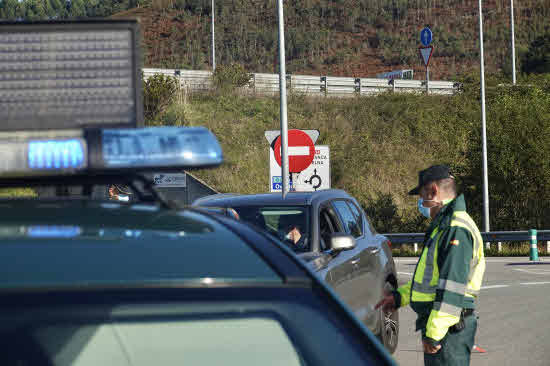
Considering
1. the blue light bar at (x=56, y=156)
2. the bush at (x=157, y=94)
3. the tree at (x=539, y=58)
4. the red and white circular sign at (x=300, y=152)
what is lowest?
the blue light bar at (x=56, y=156)

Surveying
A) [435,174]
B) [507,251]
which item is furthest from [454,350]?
[507,251]

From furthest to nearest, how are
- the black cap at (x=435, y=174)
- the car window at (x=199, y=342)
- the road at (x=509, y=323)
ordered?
the road at (x=509, y=323) → the black cap at (x=435, y=174) → the car window at (x=199, y=342)

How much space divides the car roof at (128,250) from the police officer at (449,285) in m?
2.73

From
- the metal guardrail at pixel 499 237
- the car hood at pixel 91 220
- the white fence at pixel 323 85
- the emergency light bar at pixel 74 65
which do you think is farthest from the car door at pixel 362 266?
the white fence at pixel 323 85

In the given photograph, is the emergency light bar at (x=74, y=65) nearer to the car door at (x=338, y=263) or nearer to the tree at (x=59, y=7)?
the car door at (x=338, y=263)

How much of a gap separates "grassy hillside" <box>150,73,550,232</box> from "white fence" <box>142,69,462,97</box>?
122cm

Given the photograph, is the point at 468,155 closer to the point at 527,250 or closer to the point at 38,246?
the point at 527,250

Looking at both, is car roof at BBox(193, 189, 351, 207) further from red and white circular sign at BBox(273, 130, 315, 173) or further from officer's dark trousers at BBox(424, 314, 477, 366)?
red and white circular sign at BBox(273, 130, 315, 173)

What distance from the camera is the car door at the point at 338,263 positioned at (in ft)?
24.1

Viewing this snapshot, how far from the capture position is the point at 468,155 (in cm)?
3431

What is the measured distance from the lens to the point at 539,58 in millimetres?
64188

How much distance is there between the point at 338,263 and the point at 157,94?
37.9 m

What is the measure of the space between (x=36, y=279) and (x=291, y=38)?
298 feet

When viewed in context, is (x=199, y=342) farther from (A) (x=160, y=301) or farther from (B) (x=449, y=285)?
(B) (x=449, y=285)
